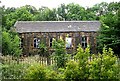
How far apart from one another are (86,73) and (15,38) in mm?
13688

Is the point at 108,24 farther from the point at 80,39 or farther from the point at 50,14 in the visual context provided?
the point at 50,14

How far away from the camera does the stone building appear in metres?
24.0

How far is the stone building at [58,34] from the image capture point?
24.0 meters

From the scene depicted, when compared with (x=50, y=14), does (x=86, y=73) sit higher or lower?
higher

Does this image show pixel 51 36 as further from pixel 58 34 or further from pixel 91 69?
pixel 91 69

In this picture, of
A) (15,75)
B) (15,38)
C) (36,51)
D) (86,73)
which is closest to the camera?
(86,73)

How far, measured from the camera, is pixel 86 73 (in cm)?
666

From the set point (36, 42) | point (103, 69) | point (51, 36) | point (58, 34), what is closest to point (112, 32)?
point (58, 34)

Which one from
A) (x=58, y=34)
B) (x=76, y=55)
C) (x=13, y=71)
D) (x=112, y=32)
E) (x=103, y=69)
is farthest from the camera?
(x=58, y=34)

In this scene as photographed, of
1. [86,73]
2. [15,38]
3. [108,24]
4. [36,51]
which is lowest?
[36,51]

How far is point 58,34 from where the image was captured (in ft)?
78.7

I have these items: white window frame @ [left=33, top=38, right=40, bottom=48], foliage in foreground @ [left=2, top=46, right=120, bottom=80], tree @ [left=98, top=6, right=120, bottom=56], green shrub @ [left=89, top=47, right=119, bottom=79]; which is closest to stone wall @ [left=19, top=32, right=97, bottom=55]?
white window frame @ [left=33, top=38, right=40, bottom=48]

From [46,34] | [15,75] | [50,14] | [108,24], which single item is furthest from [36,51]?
[15,75]

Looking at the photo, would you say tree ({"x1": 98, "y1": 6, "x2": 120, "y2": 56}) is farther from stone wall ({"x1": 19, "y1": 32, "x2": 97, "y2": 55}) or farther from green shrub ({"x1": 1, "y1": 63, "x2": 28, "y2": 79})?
green shrub ({"x1": 1, "y1": 63, "x2": 28, "y2": 79})
